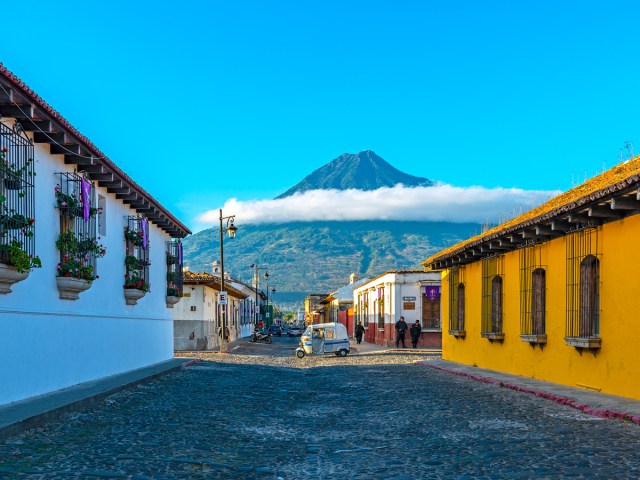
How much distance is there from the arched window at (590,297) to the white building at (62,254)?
9858 millimetres

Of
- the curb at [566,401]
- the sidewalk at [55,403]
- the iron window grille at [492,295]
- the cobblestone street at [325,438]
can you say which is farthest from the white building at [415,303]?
the cobblestone street at [325,438]

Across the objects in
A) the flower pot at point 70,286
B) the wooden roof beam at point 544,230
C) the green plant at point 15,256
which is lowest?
the flower pot at point 70,286

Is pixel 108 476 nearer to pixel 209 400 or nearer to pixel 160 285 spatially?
pixel 209 400

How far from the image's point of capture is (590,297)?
14773 mm

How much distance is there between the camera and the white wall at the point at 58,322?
12.6 meters

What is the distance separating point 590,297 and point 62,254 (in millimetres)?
10235

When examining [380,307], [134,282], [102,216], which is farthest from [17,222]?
[380,307]

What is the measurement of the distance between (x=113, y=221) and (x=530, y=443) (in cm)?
1365

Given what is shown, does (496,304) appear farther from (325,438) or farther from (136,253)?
(325,438)

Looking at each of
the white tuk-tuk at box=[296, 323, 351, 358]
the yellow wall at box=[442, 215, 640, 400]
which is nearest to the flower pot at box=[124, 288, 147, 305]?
the yellow wall at box=[442, 215, 640, 400]

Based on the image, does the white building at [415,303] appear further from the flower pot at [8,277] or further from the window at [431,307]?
the flower pot at [8,277]

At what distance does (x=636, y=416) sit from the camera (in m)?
10.4

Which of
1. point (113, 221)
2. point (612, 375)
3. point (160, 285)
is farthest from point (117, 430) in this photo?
point (160, 285)

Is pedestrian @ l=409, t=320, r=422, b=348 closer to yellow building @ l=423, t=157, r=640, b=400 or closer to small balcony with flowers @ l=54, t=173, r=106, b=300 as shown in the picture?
yellow building @ l=423, t=157, r=640, b=400
